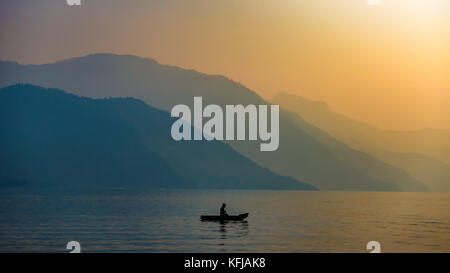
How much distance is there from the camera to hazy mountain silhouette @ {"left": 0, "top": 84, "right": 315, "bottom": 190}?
139m

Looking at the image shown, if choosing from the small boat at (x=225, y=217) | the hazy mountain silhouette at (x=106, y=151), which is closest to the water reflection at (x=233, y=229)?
the small boat at (x=225, y=217)

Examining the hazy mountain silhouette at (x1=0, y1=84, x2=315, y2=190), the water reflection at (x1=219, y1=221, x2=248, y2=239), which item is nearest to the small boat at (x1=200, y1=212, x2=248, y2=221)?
the water reflection at (x1=219, y1=221, x2=248, y2=239)

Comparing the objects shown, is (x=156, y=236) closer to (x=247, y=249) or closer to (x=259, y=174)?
(x=247, y=249)

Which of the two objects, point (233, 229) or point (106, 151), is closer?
point (233, 229)

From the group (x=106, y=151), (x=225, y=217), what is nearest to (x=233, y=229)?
(x=225, y=217)

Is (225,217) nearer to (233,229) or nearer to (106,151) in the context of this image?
(233,229)

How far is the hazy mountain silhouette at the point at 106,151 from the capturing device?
5482 inches

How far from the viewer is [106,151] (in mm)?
142500

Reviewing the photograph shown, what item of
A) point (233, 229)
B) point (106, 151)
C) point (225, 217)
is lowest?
point (233, 229)

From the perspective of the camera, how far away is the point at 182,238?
2969 cm

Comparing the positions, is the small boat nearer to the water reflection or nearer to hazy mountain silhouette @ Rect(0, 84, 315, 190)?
the water reflection

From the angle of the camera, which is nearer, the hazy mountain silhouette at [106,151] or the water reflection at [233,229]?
the water reflection at [233,229]

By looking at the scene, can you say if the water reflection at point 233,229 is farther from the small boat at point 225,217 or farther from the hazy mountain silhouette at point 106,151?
the hazy mountain silhouette at point 106,151
